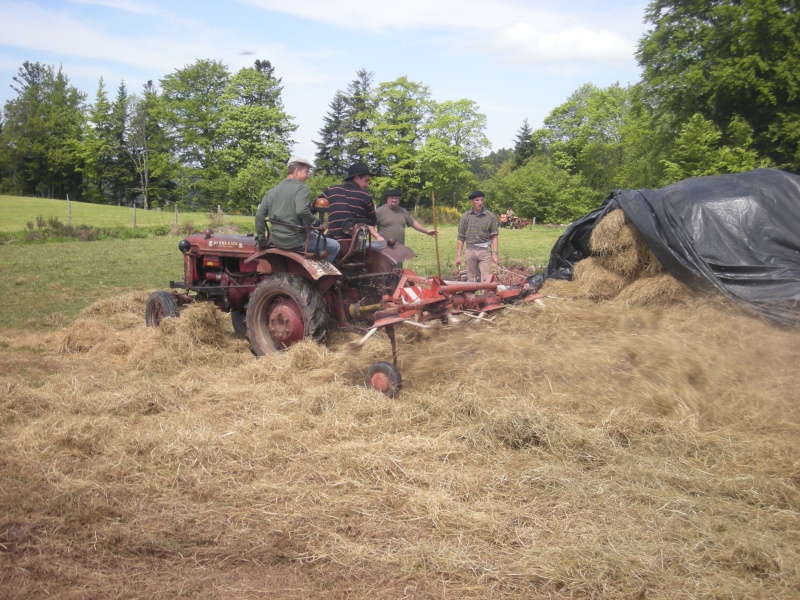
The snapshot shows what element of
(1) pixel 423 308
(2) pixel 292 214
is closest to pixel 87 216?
(2) pixel 292 214

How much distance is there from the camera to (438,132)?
168 ft

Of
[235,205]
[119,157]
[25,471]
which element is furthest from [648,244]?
[119,157]

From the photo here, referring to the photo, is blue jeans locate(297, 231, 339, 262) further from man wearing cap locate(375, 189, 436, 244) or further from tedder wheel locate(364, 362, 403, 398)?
man wearing cap locate(375, 189, 436, 244)

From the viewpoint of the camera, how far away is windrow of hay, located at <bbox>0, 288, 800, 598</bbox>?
3.06 meters

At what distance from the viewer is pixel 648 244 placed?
7.50 metres

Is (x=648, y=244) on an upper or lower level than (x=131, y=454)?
upper

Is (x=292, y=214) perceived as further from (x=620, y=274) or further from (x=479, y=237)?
(x=479, y=237)

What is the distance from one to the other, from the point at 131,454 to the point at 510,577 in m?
2.58

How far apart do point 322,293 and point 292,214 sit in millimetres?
830

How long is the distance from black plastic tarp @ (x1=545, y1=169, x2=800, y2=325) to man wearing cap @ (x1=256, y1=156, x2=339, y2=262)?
3.45 metres

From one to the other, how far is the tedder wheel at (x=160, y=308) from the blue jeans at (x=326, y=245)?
6.42 ft

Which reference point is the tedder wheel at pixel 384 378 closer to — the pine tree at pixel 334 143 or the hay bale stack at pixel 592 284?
the hay bale stack at pixel 592 284

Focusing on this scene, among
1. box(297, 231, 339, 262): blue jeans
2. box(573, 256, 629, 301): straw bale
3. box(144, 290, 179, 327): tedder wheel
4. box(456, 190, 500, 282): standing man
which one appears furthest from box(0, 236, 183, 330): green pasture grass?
box(573, 256, 629, 301): straw bale

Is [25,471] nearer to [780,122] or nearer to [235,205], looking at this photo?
[780,122]
